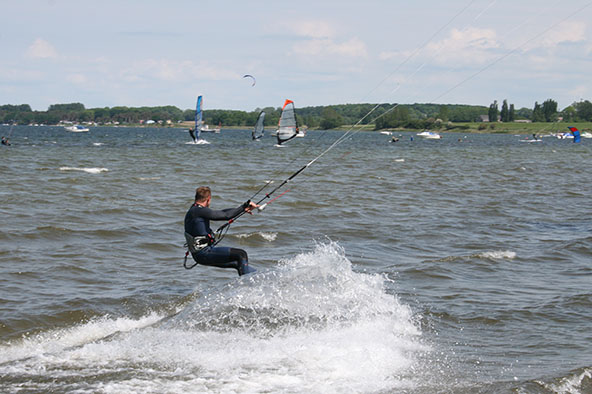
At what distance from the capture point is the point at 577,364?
745 centimetres

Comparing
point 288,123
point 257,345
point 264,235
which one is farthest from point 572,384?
point 288,123

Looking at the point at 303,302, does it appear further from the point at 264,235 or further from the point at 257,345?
the point at 264,235

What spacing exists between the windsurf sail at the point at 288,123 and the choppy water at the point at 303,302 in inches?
1027

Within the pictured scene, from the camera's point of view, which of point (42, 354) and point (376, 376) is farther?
point (42, 354)

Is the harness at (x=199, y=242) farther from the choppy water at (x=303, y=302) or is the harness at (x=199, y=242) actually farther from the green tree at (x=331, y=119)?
the green tree at (x=331, y=119)

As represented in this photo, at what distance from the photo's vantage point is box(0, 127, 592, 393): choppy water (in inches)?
273

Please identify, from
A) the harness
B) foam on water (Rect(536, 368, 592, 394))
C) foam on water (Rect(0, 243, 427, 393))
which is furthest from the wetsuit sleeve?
foam on water (Rect(536, 368, 592, 394))

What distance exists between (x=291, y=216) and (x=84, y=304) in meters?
9.62

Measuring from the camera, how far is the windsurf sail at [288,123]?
153 feet

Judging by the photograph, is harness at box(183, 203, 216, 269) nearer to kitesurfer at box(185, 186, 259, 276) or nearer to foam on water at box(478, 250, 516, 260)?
kitesurfer at box(185, 186, 259, 276)

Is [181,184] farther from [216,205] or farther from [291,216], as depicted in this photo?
[291,216]

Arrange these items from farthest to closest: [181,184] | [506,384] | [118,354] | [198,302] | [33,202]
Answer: [181,184] → [33,202] → [198,302] → [118,354] → [506,384]

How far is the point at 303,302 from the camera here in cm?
915

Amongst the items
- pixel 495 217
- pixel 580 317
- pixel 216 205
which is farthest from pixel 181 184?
pixel 580 317
